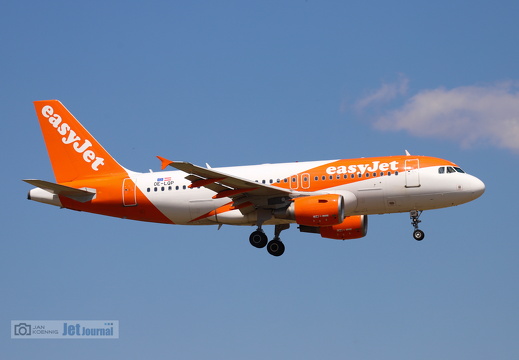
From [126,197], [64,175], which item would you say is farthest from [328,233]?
[64,175]

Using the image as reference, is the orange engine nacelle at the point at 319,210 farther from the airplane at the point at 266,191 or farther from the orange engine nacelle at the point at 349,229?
the orange engine nacelle at the point at 349,229

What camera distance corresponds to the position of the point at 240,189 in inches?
1811

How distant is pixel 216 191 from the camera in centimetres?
4684

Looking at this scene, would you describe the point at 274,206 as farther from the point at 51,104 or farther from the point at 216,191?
the point at 51,104

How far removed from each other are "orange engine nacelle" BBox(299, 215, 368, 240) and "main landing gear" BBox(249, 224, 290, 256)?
1.61 m

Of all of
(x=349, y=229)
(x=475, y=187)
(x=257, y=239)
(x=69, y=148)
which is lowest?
(x=257, y=239)

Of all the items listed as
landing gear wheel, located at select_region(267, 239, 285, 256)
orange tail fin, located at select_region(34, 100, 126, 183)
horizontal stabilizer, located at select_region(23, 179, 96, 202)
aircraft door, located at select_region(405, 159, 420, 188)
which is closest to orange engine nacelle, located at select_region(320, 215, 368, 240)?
landing gear wheel, located at select_region(267, 239, 285, 256)

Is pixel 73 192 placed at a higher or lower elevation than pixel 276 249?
higher

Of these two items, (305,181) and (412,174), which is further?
(305,181)

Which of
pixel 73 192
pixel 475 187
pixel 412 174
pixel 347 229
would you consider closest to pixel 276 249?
pixel 347 229

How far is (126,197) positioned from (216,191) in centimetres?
562

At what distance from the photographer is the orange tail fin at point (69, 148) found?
5191cm

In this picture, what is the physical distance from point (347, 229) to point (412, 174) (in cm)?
629

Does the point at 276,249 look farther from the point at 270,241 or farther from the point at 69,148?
the point at 69,148
